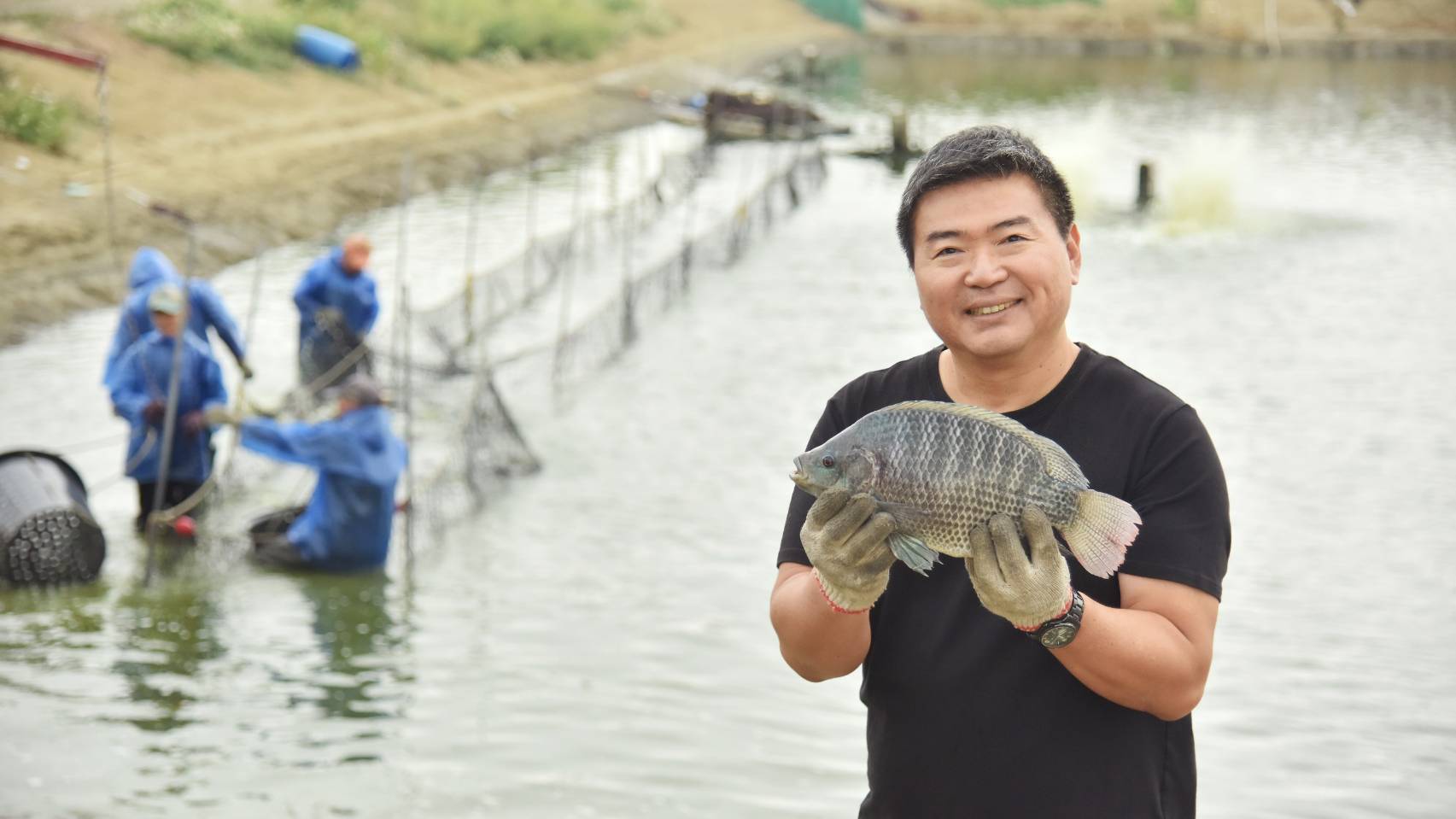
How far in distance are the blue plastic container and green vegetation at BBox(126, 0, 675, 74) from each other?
244 mm

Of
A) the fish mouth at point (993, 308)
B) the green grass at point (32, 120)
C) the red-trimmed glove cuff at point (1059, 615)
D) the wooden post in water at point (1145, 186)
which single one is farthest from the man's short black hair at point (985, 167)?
the wooden post in water at point (1145, 186)

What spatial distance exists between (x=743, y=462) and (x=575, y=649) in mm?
5219

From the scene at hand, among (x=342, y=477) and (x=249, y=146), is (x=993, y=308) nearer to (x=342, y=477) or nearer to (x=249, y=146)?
(x=342, y=477)

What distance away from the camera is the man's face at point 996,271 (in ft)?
8.29

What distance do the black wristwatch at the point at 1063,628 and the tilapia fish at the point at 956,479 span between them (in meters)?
0.08

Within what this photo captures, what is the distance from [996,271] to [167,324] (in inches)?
377

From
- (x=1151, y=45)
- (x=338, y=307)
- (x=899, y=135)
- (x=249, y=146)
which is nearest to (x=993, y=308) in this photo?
(x=338, y=307)

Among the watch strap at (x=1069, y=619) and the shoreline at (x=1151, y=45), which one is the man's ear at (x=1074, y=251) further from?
the shoreline at (x=1151, y=45)

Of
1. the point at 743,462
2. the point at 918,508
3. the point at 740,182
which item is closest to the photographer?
the point at 918,508

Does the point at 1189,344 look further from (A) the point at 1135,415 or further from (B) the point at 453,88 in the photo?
(B) the point at 453,88

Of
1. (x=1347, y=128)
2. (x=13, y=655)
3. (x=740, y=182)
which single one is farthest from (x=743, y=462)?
(x=1347, y=128)

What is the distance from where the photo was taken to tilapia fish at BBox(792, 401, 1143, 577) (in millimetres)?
2389

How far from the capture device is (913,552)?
242cm

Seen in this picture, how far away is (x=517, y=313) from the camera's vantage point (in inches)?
785
